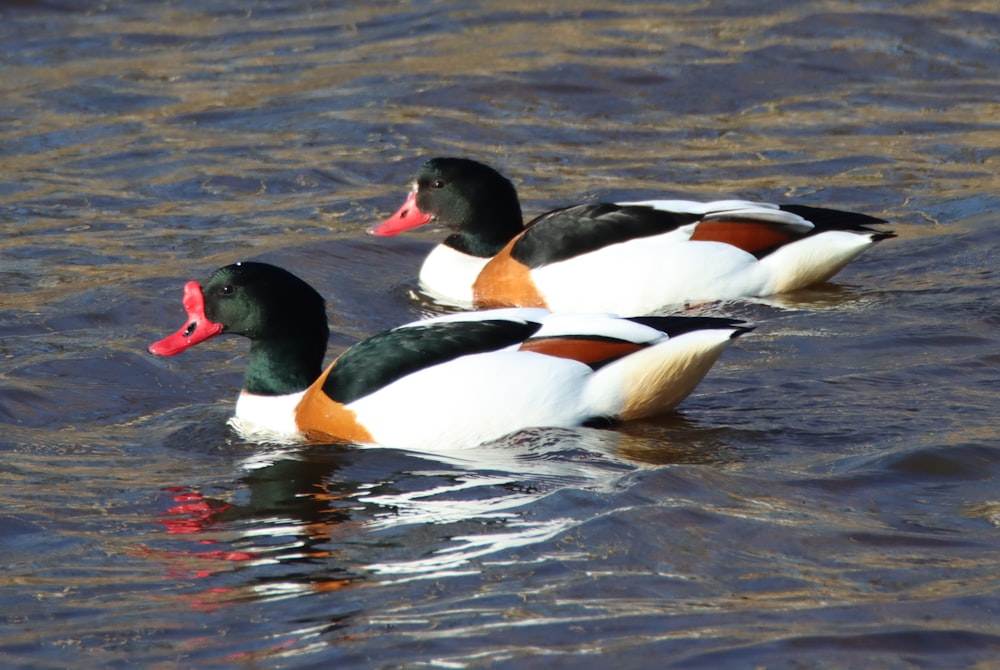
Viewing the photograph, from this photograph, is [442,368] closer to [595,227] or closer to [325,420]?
[325,420]

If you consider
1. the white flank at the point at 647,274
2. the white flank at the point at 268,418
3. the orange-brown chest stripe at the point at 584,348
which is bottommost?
the white flank at the point at 268,418

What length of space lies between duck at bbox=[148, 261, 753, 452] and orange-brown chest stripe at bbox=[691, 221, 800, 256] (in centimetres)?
220

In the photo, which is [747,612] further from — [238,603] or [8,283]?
[8,283]

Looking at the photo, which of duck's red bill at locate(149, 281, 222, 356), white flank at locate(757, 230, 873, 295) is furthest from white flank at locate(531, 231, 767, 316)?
duck's red bill at locate(149, 281, 222, 356)

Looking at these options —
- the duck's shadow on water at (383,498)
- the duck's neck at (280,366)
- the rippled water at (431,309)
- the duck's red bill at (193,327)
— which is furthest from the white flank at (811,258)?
the duck's red bill at (193,327)

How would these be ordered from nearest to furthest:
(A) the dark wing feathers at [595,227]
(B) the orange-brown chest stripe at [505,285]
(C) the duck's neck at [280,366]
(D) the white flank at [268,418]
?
(D) the white flank at [268,418] < (C) the duck's neck at [280,366] < (A) the dark wing feathers at [595,227] < (B) the orange-brown chest stripe at [505,285]

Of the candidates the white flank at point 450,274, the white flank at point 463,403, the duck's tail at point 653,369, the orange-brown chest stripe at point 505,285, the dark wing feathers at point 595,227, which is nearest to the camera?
the white flank at point 463,403

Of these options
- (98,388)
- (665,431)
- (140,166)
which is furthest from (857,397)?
(140,166)

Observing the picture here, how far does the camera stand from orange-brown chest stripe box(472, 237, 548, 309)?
966cm

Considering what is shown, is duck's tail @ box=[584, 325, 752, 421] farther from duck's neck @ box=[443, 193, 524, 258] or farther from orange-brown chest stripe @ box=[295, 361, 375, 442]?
duck's neck @ box=[443, 193, 524, 258]

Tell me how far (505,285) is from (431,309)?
0.46 m

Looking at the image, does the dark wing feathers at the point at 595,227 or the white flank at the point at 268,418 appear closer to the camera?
the white flank at the point at 268,418

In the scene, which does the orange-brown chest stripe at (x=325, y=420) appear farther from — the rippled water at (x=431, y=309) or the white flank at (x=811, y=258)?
the white flank at (x=811, y=258)

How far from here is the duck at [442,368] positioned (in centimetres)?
702
